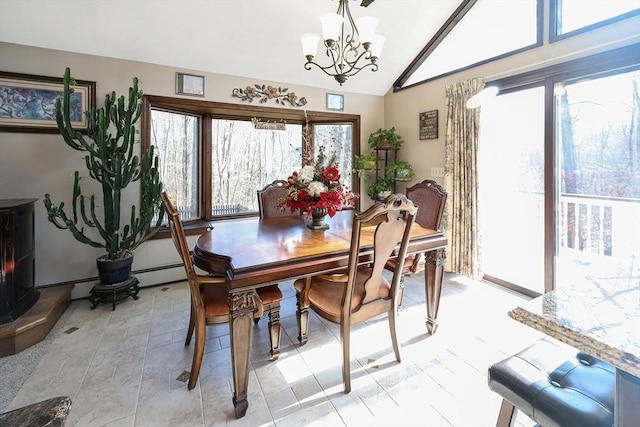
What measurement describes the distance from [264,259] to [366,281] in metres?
0.65

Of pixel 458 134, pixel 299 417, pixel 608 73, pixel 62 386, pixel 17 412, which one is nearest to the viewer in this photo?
pixel 17 412

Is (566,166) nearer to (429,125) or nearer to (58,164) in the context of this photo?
(429,125)

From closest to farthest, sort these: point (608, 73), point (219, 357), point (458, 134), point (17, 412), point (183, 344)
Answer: point (17, 412), point (219, 357), point (183, 344), point (608, 73), point (458, 134)

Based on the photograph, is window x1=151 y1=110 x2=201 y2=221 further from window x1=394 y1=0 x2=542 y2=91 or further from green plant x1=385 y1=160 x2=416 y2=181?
window x1=394 y1=0 x2=542 y2=91

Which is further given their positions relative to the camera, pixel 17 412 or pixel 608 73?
pixel 608 73

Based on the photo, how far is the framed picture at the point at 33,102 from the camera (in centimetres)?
264

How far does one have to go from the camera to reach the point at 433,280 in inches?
88.2

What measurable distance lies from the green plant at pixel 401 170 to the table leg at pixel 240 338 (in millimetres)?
3034

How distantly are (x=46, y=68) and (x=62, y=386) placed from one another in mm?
2778

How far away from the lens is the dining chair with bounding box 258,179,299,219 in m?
2.90

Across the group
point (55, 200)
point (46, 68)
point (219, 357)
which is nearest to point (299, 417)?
point (219, 357)

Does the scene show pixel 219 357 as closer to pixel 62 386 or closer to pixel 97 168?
pixel 62 386

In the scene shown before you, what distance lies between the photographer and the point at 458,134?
337 cm

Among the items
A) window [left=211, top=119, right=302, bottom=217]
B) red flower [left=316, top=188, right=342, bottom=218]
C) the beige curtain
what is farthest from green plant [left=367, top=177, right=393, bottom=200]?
red flower [left=316, top=188, right=342, bottom=218]
